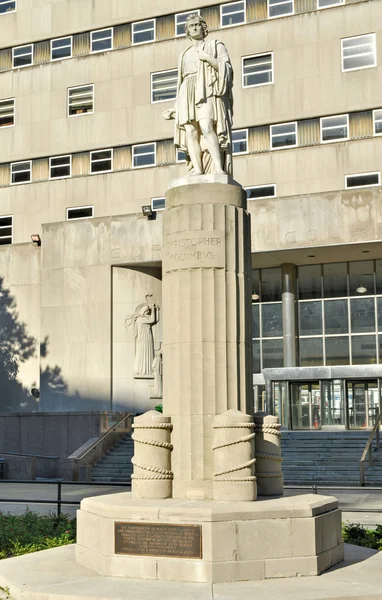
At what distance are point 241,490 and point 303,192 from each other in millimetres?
27712

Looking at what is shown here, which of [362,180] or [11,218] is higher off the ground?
→ [362,180]

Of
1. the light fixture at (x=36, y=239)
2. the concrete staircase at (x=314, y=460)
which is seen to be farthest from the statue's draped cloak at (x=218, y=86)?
the light fixture at (x=36, y=239)

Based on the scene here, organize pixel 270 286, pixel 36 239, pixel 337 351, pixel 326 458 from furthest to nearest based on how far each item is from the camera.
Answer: pixel 36 239, pixel 270 286, pixel 337 351, pixel 326 458

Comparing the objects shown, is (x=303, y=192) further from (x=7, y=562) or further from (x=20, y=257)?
(x=7, y=562)

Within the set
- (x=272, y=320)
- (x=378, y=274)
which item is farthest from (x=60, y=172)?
(x=378, y=274)

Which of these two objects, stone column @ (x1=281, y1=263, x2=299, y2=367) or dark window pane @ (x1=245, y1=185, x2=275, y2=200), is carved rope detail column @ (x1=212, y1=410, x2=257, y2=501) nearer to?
stone column @ (x1=281, y1=263, x2=299, y2=367)

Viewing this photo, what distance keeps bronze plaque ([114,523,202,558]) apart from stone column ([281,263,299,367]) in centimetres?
2626

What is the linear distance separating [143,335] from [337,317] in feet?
29.0

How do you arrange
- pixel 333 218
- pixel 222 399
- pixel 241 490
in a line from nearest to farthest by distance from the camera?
pixel 241 490
pixel 222 399
pixel 333 218

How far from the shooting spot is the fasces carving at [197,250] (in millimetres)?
13133

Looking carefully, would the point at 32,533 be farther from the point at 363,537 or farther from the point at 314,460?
the point at 314,460

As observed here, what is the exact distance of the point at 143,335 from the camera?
3731cm

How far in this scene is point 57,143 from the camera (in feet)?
142

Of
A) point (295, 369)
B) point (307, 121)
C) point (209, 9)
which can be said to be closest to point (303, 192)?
point (307, 121)
